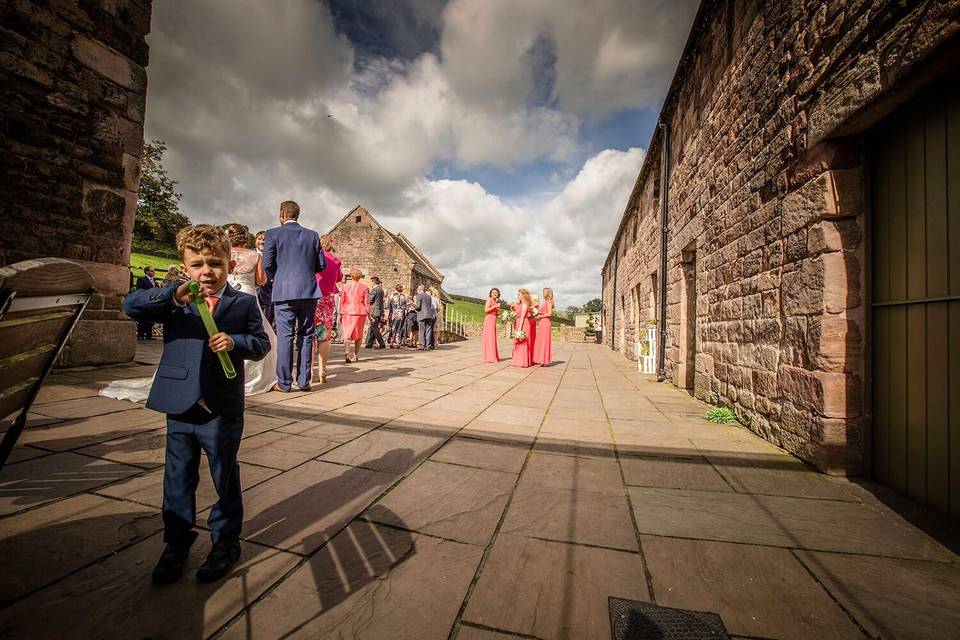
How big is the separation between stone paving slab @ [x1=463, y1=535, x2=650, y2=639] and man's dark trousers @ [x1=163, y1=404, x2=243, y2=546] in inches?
38.1

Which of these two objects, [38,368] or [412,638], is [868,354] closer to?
[412,638]

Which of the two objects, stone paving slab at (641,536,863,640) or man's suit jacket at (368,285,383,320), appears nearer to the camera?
stone paving slab at (641,536,863,640)

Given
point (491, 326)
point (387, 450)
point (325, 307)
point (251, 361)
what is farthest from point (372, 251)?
point (387, 450)

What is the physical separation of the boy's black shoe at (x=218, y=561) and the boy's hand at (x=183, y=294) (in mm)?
898

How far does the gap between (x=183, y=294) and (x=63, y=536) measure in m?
1.09

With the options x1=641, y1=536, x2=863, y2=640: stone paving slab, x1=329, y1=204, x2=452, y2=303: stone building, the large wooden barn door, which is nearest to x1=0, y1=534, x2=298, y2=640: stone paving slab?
x1=641, y1=536, x2=863, y2=640: stone paving slab

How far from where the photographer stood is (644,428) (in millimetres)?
3566

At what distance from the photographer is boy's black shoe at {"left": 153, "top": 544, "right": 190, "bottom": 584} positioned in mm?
1339

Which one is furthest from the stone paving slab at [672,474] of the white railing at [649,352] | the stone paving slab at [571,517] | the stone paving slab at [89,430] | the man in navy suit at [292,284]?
the white railing at [649,352]

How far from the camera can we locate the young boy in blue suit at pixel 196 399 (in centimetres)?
142

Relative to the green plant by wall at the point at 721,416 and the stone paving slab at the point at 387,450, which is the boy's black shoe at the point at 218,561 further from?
the green plant by wall at the point at 721,416

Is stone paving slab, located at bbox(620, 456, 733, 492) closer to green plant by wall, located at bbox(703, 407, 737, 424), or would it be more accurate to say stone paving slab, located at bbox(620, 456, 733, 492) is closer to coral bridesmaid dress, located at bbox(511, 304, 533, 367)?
green plant by wall, located at bbox(703, 407, 737, 424)

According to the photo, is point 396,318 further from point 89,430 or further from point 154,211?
point 154,211

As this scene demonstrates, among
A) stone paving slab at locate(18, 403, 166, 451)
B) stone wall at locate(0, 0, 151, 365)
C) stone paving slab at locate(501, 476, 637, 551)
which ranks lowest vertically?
stone paving slab at locate(501, 476, 637, 551)
